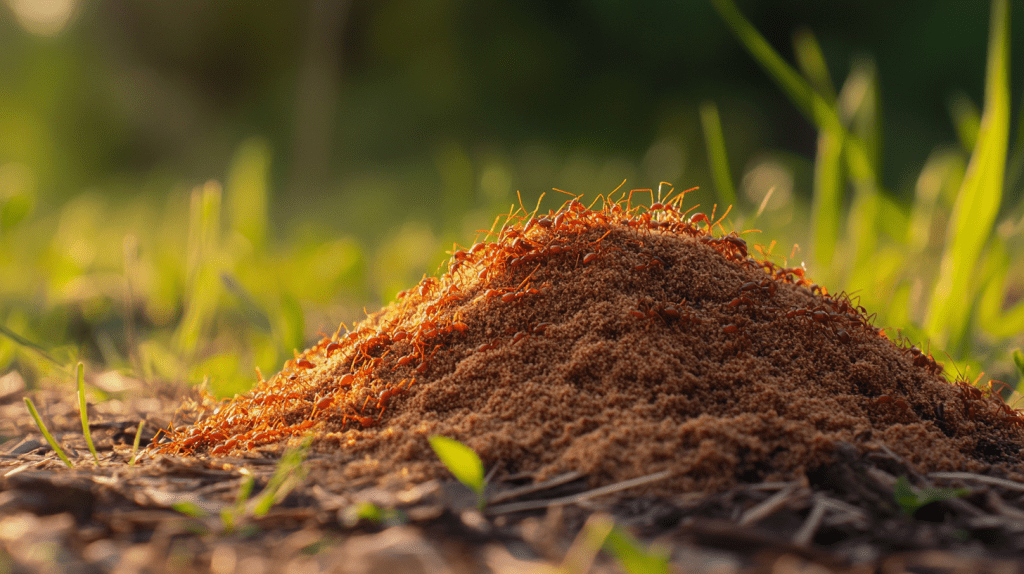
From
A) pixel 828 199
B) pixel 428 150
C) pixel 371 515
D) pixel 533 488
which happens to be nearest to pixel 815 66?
pixel 828 199

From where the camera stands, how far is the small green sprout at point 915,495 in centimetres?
127

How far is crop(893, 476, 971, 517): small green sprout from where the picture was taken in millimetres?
1266

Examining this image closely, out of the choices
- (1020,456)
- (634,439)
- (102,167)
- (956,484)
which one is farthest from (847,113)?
(102,167)

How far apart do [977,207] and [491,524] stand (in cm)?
257

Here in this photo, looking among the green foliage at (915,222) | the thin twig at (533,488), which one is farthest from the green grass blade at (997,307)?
the thin twig at (533,488)

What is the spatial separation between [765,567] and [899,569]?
24 centimetres

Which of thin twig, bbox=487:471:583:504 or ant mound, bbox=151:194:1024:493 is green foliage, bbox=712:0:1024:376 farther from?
thin twig, bbox=487:471:583:504

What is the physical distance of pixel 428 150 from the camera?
35.1ft

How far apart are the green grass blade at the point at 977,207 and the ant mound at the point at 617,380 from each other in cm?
101

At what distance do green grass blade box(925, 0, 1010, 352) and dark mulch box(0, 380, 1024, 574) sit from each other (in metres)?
1.59

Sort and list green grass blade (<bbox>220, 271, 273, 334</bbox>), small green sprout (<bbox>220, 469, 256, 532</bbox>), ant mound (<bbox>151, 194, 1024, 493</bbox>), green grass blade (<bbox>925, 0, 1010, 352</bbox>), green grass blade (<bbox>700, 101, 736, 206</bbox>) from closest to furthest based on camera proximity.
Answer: small green sprout (<bbox>220, 469, 256, 532</bbox>), ant mound (<bbox>151, 194, 1024, 493</bbox>), green grass blade (<bbox>925, 0, 1010, 352</bbox>), green grass blade (<bbox>220, 271, 273, 334</bbox>), green grass blade (<bbox>700, 101, 736, 206</bbox>)

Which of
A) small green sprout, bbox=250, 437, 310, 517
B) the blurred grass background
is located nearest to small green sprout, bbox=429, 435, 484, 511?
small green sprout, bbox=250, 437, 310, 517

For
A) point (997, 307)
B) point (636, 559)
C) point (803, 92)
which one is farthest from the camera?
point (997, 307)

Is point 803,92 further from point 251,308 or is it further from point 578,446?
point 251,308
